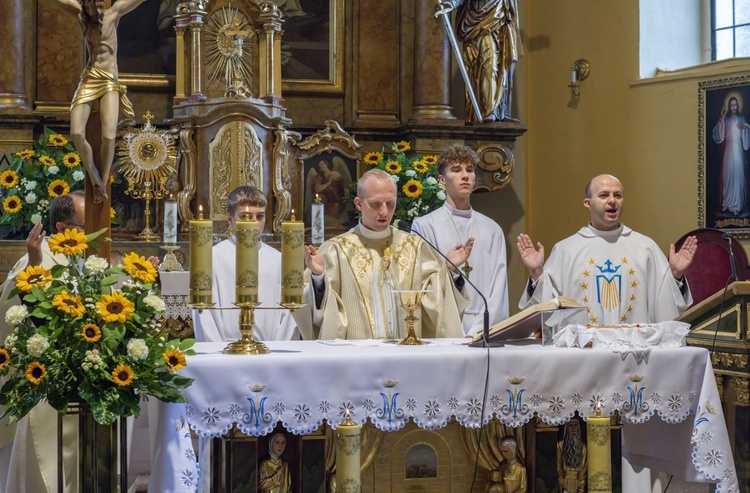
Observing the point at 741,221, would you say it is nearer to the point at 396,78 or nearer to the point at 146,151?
the point at 396,78

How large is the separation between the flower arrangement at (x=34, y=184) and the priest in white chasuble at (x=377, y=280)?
3.74 m

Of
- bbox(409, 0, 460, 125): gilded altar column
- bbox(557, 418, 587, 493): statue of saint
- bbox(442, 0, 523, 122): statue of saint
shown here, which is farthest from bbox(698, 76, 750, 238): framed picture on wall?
bbox(557, 418, 587, 493): statue of saint

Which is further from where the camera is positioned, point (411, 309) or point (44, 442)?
point (44, 442)

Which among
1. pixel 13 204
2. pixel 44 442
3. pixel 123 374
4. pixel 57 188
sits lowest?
pixel 44 442

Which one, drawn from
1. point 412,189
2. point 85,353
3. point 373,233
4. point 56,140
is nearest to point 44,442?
point 85,353

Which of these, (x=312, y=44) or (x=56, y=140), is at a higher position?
(x=312, y=44)

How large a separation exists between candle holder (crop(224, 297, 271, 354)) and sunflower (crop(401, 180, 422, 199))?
4.79 m

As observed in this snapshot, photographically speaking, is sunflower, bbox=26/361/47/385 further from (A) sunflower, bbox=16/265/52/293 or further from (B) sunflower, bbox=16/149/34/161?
(B) sunflower, bbox=16/149/34/161

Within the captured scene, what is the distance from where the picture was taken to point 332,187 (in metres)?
10.1

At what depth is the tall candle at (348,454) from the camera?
13.1 feet

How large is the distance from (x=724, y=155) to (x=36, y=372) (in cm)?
725

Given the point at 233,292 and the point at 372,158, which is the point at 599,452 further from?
the point at 372,158

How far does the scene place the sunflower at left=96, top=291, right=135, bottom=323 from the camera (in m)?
3.96

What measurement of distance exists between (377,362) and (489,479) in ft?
2.87
